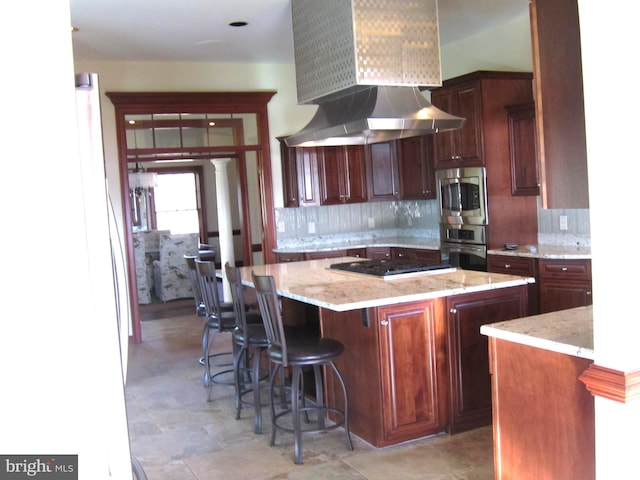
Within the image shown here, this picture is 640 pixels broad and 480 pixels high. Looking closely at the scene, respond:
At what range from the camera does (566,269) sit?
494 cm

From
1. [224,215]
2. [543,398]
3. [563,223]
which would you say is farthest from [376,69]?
[224,215]

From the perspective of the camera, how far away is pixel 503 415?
2.57 meters

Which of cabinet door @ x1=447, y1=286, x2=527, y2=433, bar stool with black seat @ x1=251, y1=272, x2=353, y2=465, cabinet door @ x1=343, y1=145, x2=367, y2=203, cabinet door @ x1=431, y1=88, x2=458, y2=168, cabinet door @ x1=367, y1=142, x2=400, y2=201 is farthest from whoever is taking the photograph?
cabinet door @ x1=343, y1=145, x2=367, y2=203

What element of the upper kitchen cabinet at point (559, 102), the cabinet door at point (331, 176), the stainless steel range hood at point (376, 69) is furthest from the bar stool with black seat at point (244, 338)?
the cabinet door at point (331, 176)

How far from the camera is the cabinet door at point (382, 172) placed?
24.7ft

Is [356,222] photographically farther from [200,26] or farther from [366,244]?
[200,26]

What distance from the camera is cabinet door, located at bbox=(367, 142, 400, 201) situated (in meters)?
7.54

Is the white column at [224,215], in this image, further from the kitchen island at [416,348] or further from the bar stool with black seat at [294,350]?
the bar stool with black seat at [294,350]

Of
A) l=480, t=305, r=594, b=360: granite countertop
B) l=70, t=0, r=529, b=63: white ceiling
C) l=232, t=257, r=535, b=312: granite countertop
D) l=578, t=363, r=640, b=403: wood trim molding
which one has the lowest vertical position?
l=578, t=363, r=640, b=403: wood trim molding

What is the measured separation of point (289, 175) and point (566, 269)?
3528mm

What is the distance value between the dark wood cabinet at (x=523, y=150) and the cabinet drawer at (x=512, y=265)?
2.13ft

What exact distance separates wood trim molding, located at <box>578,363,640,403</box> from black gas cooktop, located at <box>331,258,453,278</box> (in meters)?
2.17

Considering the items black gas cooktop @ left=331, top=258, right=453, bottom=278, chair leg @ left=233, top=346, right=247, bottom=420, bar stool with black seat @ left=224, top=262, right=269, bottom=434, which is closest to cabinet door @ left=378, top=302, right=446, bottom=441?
black gas cooktop @ left=331, top=258, right=453, bottom=278

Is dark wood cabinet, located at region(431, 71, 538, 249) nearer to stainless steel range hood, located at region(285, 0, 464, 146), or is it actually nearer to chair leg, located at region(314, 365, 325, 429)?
stainless steel range hood, located at region(285, 0, 464, 146)
